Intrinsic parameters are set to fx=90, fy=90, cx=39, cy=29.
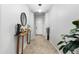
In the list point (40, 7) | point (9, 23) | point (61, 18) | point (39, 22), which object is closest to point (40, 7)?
point (40, 7)

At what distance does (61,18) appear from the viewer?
1.40 m

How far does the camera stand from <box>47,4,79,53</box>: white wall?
1220 mm

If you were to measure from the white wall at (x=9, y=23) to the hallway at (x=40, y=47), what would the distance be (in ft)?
0.74

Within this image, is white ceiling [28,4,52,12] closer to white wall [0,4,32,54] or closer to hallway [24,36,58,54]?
white wall [0,4,32,54]

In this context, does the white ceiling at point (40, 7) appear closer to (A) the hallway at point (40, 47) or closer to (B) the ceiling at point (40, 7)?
(B) the ceiling at point (40, 7)

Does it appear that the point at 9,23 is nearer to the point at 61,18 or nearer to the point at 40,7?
the point at 40,7

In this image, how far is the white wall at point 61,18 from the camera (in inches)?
48.0

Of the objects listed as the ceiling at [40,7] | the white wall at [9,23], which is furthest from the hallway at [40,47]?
the ceiling at [40,7]

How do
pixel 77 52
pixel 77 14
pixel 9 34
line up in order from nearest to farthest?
1. pixel 77 52
2. pixel 77 14
3. pixel 9 34

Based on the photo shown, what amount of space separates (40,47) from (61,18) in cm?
55
